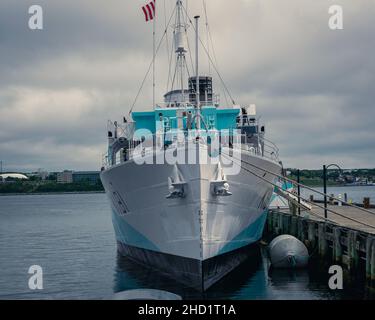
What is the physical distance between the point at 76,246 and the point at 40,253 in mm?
3639

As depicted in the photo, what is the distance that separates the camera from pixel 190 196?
1511 centimetres

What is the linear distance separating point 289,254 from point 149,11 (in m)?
11.5

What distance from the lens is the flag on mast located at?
2031 centimetres

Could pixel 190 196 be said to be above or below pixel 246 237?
above

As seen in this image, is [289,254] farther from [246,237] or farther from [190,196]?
[190,196]

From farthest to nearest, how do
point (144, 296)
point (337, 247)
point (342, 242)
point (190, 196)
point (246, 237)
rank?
1. point (337, 247)
2. point (342, 242)
3. point (246, 237)
4. point (190, 196)
5. point (144, 296)

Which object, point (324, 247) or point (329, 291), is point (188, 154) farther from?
point (324, 247)

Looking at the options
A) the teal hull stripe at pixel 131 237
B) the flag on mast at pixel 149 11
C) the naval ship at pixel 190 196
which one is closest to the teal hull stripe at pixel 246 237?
the naval ship at pixel 190 196

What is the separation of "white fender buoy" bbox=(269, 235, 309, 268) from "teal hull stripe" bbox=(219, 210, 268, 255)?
1.05 m

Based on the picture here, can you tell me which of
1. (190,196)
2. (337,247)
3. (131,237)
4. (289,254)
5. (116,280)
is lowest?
(116,280)

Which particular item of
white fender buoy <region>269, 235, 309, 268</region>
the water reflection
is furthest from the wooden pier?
white fender buoy <region>269, 235, 309, 268</region>

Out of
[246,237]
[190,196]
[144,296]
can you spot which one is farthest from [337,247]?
[144,296]

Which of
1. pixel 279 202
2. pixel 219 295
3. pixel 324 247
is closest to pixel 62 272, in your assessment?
pixel 219 295

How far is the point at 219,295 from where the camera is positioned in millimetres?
15867
